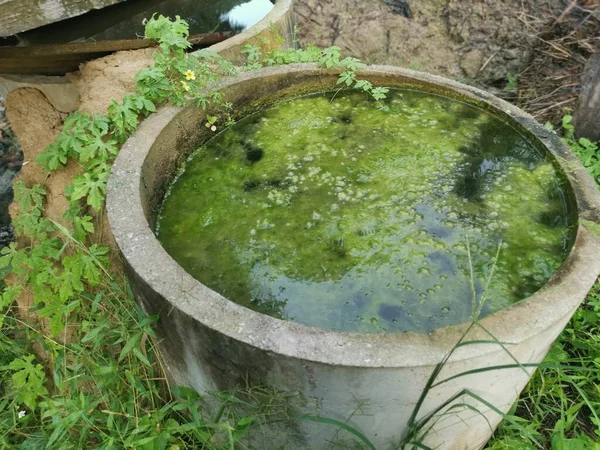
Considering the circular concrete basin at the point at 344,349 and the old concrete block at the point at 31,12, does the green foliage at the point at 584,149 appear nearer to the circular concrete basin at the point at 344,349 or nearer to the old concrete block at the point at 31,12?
the circular concrete basin at the point at 344,349

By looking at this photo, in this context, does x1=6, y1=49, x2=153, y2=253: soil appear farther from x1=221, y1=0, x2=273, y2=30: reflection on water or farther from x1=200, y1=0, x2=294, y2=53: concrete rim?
x1=221, y1=0, x2=273, y2=30: reflection on water

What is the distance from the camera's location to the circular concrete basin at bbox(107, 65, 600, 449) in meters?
1.56

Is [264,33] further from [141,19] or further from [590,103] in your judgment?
[590,103]

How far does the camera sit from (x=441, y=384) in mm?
1627

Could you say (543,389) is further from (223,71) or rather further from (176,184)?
(223,71)

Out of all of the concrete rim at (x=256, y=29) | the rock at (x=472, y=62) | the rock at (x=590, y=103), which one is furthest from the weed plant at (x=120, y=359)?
the rock at (x=472, y=62)

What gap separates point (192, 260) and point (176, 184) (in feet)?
1.98

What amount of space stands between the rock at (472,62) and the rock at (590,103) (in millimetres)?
1169

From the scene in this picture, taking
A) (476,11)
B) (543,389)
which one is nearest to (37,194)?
(543,389)

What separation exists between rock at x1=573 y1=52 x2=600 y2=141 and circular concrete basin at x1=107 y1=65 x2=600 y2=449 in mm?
1532

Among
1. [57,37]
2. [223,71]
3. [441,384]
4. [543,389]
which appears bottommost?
[543,389]

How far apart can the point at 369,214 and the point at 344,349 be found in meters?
0.99

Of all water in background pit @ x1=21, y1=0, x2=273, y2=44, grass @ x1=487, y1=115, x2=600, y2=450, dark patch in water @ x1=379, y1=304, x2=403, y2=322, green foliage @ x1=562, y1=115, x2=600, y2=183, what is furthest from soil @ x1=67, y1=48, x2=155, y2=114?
green foliage @ x1=562, y1=115, x2=600, y2=183

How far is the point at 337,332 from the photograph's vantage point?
1599 mm
